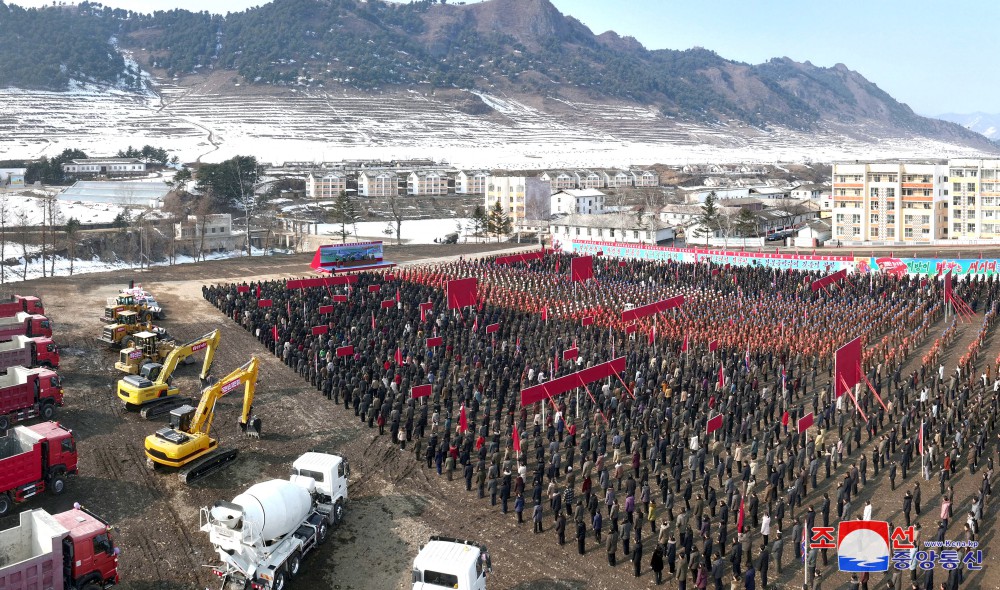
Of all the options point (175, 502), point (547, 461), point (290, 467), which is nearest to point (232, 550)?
point (175, 502)

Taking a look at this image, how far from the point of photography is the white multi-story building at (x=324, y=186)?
92562 mm

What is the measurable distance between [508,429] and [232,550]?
855cm

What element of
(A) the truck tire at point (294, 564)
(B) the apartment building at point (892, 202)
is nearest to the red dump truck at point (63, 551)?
(A) the truck tire at point (294, 564)

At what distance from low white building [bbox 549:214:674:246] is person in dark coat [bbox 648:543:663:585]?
40434 millimetres

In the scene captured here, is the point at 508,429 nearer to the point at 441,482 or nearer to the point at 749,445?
the point at 441,482

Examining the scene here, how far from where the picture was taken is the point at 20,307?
26.1 meters

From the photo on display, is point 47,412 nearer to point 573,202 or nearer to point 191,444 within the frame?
point 191,444

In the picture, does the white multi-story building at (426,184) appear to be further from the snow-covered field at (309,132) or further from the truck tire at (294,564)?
the truck tire at (294,564)

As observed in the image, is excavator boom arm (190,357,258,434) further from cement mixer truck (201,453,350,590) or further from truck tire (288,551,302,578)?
truck tire (288,551,302,578)

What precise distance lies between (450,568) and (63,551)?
5.47 meters

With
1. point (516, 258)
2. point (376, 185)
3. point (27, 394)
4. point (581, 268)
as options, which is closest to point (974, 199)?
point (516, 258)

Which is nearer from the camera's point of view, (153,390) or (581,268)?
(153,390)

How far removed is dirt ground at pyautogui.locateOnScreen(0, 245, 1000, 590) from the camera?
12.5m

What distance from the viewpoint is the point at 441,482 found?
16141 mm
